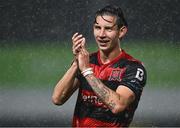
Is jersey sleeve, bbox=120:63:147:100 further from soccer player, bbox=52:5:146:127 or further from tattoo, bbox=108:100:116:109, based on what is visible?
tattoo, bbox=108:100:116:109

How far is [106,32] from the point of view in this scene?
14.3ft

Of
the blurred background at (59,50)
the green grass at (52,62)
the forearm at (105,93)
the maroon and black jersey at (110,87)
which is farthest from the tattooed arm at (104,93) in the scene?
the green grass at (52,62)

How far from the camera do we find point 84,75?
13.7ft

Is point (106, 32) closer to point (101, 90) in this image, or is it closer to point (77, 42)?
point (77, 42)

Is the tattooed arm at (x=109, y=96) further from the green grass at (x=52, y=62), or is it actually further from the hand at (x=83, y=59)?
the green grass at (x=52, y=62)

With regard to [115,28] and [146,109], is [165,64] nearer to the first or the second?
[146,109]

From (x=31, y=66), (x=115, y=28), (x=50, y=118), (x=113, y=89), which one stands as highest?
(x=115, y=28)

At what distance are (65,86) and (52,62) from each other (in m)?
3.15

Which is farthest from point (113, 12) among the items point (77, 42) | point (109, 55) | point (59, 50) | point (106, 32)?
point (59, 50)

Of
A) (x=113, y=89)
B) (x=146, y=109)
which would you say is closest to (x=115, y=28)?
(x=113, y=89)

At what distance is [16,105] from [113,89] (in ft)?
10.2

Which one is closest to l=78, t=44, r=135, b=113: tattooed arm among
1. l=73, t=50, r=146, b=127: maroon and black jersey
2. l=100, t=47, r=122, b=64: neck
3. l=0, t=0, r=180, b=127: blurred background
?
l=73, t=50, r=146, b=127: maroon and black jersey

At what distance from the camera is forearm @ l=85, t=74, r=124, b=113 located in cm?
414

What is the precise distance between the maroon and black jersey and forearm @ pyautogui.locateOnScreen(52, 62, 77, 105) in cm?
8
